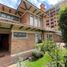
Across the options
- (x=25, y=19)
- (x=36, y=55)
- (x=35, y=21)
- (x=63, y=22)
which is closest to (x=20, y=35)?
(x=36, y=55)

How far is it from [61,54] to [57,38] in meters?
20.5

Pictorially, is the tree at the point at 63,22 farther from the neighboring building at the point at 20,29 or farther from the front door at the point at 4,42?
the front door at the point at 4,42

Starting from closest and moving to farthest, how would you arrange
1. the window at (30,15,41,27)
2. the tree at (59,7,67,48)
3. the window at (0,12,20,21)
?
the tree at (59,7,67,48) < the window at (0,12,20,21) < the window at (30,15,41,27)

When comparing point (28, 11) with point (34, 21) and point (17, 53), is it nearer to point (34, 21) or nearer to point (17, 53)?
point (34, 21)

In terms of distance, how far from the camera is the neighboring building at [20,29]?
12.5 meters

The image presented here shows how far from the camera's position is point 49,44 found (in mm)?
12688

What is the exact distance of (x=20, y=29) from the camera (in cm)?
1375

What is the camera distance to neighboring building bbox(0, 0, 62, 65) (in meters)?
12.5

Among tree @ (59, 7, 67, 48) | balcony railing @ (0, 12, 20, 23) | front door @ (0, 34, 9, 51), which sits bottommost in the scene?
front door @ (0, 34, 9, 51)

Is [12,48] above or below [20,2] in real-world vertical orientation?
below

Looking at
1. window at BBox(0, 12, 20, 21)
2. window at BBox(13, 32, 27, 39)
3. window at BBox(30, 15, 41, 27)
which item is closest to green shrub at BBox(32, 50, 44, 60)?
window at BBox(13, 32, 27, 39)

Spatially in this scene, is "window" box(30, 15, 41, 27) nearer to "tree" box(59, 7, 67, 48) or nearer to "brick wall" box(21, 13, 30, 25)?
"brick wall" box(21, 13, 30, 25)

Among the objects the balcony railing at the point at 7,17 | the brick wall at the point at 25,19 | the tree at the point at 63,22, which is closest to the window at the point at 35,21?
the brick wall at the point at 25,19

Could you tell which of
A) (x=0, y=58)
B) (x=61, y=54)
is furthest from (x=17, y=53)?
(x=61, y=54)
